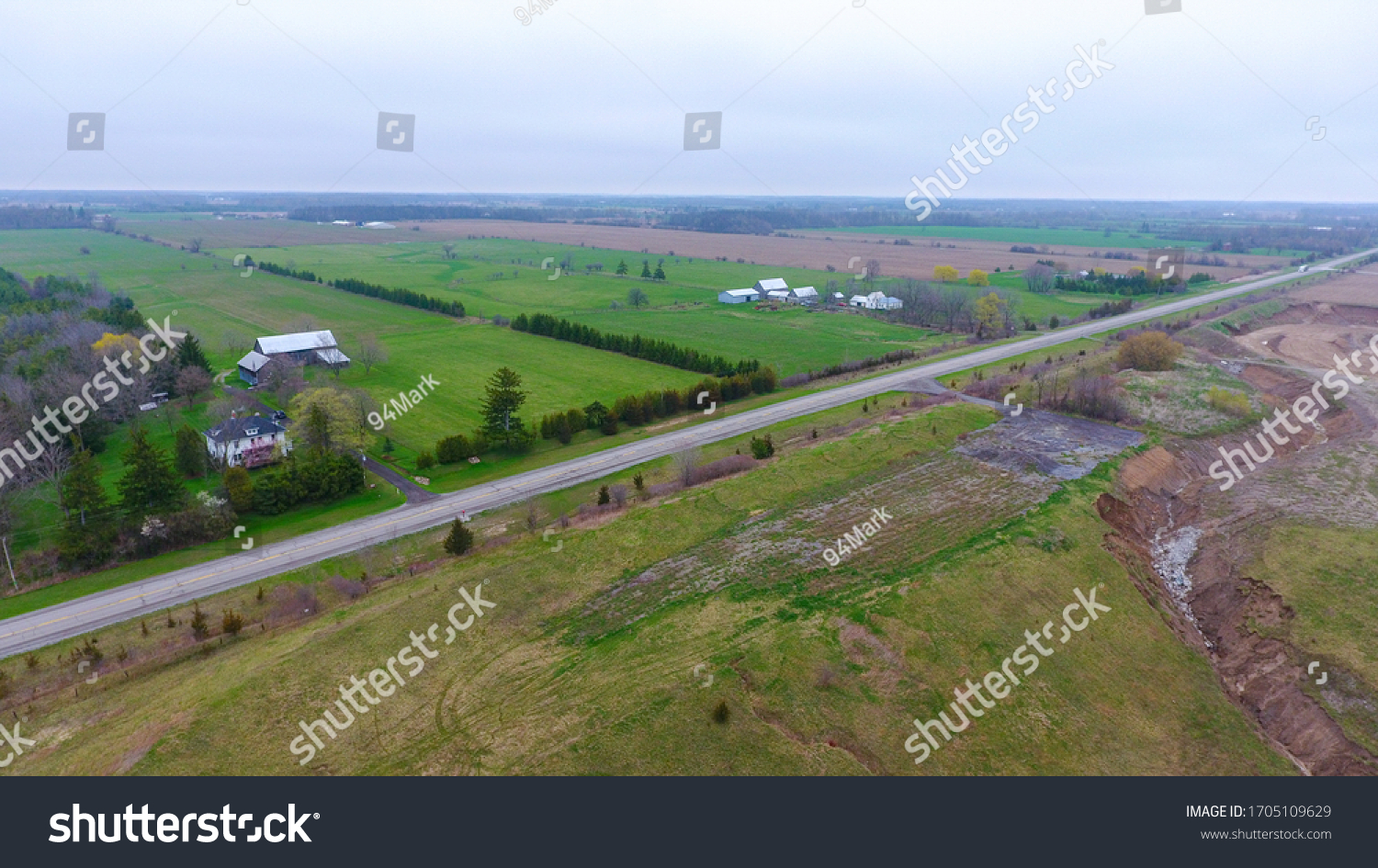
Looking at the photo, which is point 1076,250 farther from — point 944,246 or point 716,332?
point 716,332

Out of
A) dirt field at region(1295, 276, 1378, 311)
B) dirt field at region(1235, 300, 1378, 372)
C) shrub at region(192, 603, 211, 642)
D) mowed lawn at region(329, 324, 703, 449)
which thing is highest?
dirt field at region(1295, 276, 1378, 311)

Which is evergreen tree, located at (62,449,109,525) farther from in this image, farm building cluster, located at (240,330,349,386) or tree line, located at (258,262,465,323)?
tree line, located at (258,262,465,323)

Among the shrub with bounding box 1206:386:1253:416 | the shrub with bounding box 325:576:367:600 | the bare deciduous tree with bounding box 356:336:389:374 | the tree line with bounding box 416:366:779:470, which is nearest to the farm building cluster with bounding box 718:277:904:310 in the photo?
the tree line with bounding box 416:366:779:470

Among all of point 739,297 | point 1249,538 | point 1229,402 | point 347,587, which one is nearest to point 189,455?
point 347,587

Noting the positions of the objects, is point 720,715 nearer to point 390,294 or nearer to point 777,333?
point 777,333

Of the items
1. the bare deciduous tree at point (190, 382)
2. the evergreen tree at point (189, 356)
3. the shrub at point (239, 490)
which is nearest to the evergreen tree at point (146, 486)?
the shrub at point (239, 490)

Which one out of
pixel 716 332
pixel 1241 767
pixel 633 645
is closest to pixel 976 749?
pixel 1241 767
